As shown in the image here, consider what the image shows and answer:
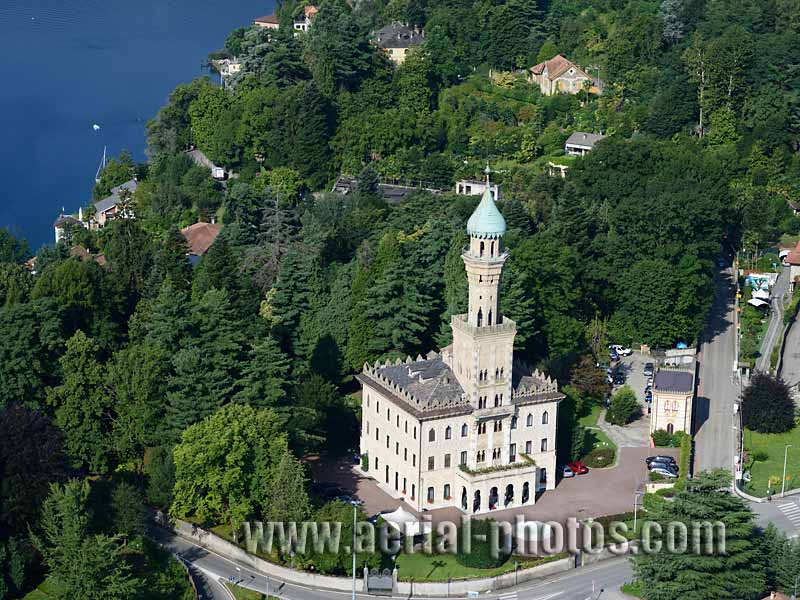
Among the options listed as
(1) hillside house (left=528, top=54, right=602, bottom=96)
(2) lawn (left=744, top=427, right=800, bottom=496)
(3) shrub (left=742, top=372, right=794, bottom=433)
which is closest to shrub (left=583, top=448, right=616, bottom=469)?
(2) lawn (left=744, top=427, right=800, bottom=496)

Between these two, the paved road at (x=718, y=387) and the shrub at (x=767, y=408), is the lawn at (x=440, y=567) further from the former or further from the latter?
the shrub at (x=767, y=408)

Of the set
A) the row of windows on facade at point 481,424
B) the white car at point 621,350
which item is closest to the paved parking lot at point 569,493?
the row of windows on facade at point 481,424

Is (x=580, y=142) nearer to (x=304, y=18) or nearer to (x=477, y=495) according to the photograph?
(x=304, y=18)

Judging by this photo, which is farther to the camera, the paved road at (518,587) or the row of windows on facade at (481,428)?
the row of windows on facade at (481,428)

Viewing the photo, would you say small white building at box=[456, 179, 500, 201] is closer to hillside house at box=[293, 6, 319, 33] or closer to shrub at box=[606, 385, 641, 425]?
shrub at box=[606, 385, 641, 425]

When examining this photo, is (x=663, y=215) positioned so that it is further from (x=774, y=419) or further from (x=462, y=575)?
(x=462, y=575)

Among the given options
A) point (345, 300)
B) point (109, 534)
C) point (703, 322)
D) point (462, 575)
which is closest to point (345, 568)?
point (462, 575)

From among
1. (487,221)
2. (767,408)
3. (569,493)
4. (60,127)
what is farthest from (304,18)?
(569,493)

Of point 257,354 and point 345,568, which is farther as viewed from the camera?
point 257,354
